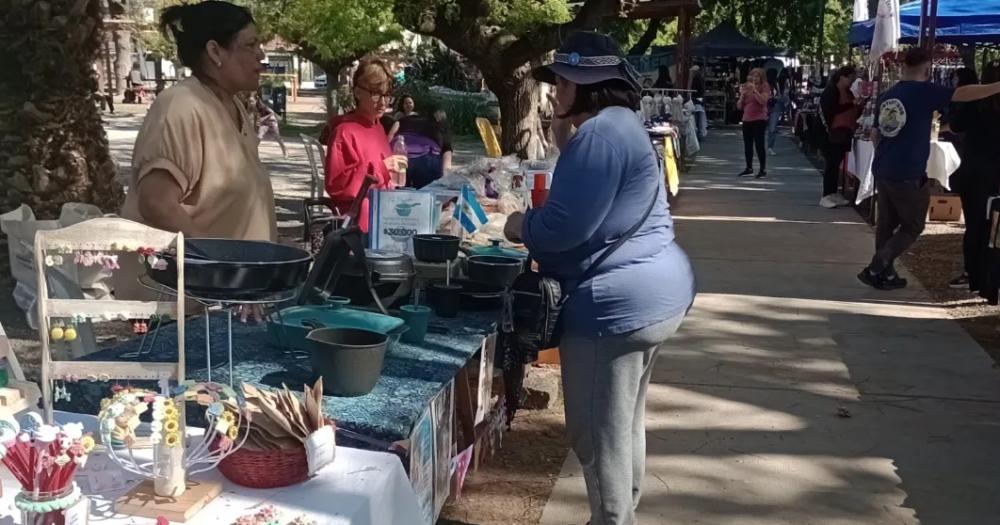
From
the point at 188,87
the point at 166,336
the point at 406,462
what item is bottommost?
the point at 406,462

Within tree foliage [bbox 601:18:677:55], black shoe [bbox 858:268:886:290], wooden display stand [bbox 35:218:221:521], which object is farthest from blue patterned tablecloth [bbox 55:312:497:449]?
tree foliage [bbox 601:18:677:55]

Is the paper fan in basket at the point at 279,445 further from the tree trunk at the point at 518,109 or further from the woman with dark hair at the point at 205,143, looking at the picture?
the tree trunk at the point at 518,109

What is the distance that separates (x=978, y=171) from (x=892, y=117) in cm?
72

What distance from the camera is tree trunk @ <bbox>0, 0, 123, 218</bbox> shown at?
20.1ft

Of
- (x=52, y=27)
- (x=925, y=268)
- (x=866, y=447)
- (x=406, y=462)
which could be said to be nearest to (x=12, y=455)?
(x=406, y=462)

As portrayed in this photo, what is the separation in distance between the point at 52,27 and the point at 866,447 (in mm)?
5387

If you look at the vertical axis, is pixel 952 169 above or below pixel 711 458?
above

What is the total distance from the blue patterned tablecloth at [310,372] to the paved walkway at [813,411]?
1097 mm

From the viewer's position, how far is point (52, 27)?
6137 millimetres

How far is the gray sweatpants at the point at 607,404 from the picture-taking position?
103 inches

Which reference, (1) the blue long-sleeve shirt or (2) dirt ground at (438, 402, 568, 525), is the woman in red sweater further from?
(1) the blue long-sleeve shirt

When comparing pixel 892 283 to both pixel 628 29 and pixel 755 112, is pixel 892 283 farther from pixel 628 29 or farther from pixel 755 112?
pixel 628 29

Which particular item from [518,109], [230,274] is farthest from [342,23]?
[230,274]

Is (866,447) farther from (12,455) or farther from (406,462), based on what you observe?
(12,455)
